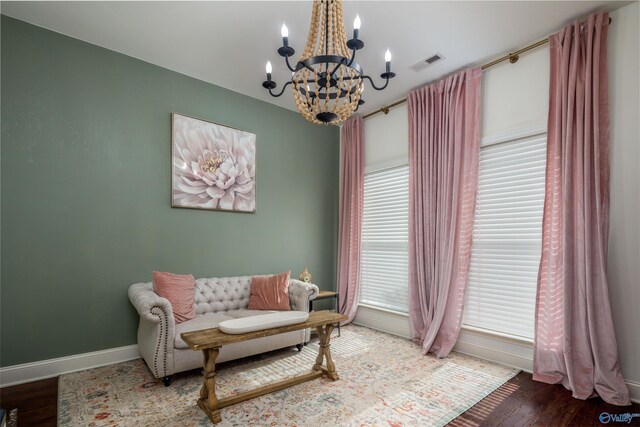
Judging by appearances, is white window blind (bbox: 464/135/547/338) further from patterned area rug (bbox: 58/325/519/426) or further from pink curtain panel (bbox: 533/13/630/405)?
patterned area rug (bbox: 58/325/519/426)

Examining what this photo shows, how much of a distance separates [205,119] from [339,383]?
3.21 meters

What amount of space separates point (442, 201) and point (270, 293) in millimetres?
2225

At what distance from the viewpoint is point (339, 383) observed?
281 centimetres

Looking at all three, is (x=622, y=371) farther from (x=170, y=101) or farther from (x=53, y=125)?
(x=53, y=125)

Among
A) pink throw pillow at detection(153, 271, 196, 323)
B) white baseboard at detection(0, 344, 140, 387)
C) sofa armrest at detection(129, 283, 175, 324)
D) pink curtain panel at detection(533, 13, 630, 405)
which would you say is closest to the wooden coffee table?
sofa armrest at detection(129, 283, 175, 324)

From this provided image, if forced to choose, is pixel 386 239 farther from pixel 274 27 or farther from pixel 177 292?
pixel 274 27

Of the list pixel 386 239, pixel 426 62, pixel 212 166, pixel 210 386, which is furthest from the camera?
pixel 386 239

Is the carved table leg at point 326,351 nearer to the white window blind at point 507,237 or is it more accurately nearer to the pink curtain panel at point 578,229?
the white window blind at point 507,237

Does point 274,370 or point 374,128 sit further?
point 374,128

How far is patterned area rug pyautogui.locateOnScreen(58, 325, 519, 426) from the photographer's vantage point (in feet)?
7.44

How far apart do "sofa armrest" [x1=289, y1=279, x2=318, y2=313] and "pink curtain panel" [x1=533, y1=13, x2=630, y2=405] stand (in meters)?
2.21

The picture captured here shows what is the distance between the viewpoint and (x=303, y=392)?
2.65 m

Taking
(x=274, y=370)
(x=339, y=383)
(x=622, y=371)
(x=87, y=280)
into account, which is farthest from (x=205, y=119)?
(x=622, y=371)

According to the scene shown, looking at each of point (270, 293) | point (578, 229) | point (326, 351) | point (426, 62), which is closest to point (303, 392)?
point (326, 351)
